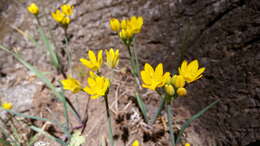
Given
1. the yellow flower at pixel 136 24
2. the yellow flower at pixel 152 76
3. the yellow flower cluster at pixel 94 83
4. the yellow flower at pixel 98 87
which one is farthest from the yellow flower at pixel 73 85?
the yellow flower at pixel 136 24

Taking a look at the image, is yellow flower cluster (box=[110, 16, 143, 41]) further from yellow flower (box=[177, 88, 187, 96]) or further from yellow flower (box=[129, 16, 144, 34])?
yellow flower (box=[177, 88, 187, 96])

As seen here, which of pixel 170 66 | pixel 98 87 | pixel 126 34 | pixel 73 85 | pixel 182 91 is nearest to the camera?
pixel 182 91

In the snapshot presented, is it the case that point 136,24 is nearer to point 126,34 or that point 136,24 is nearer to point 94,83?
point 126,34

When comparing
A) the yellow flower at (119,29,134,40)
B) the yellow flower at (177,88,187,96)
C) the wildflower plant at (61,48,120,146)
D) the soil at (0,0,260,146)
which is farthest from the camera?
the yellow flower at (119,29,134,40)

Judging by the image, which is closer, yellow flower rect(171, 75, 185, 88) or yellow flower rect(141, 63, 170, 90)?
yellow flower rect(171, 75, 185, 88)

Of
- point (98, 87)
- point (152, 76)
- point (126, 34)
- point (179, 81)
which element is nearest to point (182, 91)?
point (179, 81)

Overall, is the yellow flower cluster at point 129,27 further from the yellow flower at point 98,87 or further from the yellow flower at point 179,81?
the yellow flower at point 179,81

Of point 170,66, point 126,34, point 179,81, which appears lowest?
point 170,66

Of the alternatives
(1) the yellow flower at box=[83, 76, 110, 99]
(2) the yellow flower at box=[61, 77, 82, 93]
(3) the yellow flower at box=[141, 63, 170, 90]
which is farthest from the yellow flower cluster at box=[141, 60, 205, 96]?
(2) the yellow flower at box=[61, 77, 82, 93]
